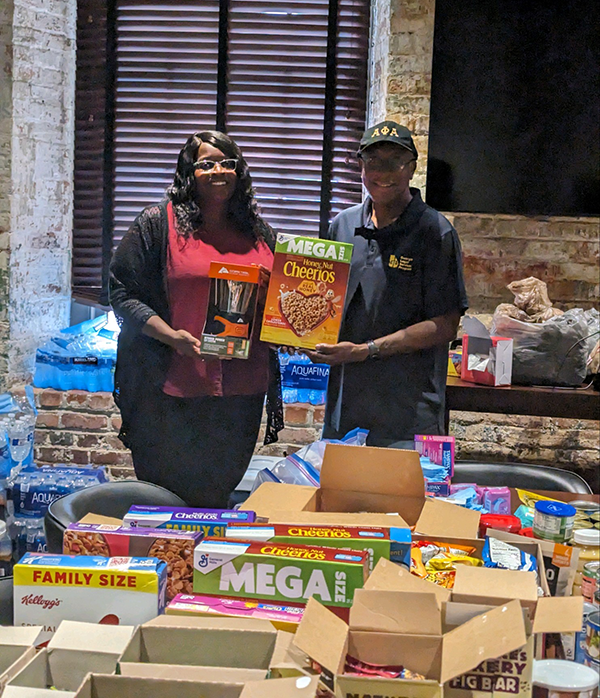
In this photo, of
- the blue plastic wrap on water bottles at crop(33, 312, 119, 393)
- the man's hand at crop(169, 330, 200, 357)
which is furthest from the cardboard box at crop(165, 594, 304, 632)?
the blue plastic wrap on water bottles at crop(33, 312, 119, 393)

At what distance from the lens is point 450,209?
350cm

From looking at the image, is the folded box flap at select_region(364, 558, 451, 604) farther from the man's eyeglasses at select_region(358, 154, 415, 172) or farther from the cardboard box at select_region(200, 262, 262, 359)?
the man's eyeglasses at select_region(358, 154, 415, 172)

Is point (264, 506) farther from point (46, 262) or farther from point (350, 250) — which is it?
point (46, 262)

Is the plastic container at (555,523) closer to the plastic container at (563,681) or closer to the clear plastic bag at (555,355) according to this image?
the plastic container at (563,681)

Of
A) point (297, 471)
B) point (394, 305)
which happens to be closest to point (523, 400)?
point (394, 305)

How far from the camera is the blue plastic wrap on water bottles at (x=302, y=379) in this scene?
3.53m

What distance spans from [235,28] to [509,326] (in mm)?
1961

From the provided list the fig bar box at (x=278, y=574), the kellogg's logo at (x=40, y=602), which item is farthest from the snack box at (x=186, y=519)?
the kellogg's logo at (x=40, y=602)

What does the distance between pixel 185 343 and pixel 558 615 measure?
168cm

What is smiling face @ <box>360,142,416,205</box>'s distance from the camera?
251 cm

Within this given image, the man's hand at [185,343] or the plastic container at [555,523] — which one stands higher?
the man's hand at [185,343]

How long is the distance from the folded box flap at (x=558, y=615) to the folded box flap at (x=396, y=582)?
13 centimetres

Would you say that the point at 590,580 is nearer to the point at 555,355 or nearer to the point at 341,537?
the point at 341,537

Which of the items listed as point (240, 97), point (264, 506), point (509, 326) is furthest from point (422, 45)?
point (264, 506)
